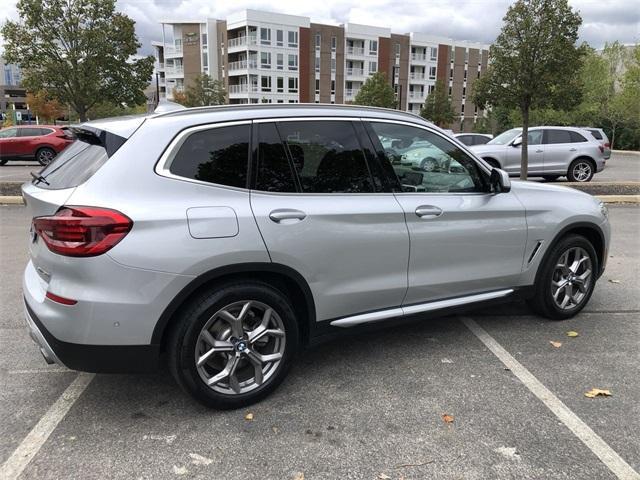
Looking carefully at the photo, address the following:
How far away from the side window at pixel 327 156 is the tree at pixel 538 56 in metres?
11.1

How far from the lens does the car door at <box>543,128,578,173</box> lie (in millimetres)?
14875

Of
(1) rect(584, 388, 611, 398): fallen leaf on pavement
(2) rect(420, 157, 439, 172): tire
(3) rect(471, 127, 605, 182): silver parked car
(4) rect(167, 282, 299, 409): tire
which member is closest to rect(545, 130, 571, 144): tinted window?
(3) rect(471, 127, 605, 182): silver parked car

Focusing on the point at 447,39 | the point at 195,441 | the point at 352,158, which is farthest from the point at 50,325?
the point at 447,39

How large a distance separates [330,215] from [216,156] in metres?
0.76

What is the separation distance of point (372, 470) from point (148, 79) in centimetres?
1555

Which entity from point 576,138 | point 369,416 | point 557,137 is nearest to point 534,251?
point 369,416

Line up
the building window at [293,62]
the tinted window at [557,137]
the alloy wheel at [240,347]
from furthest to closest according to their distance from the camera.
A: 1. the building window at [293,62]
2. the tinted window at [557,137]
3. the alloy wheel at [240,347]

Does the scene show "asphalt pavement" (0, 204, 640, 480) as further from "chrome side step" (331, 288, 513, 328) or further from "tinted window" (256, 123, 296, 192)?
"tinted window" (256, 123, 296, 192)

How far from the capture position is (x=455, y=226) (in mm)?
3713

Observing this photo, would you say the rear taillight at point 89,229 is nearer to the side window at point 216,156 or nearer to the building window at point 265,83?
the side window at point 216,156

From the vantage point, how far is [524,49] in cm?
1272

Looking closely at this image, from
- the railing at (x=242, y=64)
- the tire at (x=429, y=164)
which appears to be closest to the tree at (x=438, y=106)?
the railing at (x=242, y=64)

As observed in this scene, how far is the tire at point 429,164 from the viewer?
3828mm

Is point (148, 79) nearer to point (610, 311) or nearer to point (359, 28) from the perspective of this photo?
point (610, 311)
